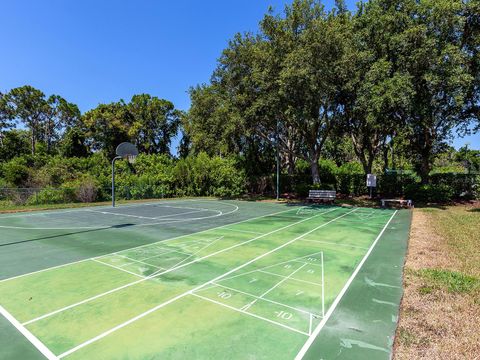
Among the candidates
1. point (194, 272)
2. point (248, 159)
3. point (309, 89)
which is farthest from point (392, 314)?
point (248, 159)

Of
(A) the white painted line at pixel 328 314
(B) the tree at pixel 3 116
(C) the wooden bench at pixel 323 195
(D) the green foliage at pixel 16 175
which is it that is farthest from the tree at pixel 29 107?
(A) the white painted line at pixel 328 314

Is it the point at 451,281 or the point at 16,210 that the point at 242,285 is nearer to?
the point at 451,281

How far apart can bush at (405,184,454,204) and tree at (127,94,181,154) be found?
31.2 metres

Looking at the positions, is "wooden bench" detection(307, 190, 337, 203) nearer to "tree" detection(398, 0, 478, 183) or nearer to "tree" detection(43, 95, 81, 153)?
"tree" detection(398, 0, 478, 183)

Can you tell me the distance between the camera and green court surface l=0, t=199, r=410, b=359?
3486 mm

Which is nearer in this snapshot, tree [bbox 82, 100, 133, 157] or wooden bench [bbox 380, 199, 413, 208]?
wooden bench [bbox 380, 199, 413, 208]

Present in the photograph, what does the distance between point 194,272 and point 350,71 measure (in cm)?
1493

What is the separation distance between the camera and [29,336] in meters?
3.71

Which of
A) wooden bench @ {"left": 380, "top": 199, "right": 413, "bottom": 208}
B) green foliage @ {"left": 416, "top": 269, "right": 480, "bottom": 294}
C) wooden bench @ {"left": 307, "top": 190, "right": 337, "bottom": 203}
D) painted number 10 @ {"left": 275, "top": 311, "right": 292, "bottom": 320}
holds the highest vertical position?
wooden bench @ {"left": 307, "top": 190, "right": 337, "bottom": 203}

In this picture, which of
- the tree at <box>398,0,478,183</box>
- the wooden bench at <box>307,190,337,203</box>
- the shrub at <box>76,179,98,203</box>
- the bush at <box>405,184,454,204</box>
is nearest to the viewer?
the tree at <box>398,0,478,183</box>

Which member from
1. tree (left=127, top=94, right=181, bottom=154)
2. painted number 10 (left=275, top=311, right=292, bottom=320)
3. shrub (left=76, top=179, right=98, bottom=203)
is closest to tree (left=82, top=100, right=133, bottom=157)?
tree (left=127, top=94, right=181, bottom=154)

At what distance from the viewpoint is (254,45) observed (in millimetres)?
18203

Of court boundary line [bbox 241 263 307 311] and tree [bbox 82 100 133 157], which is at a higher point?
tree [bbox 82 100 133 157]

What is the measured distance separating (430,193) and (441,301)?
16.5 meters
